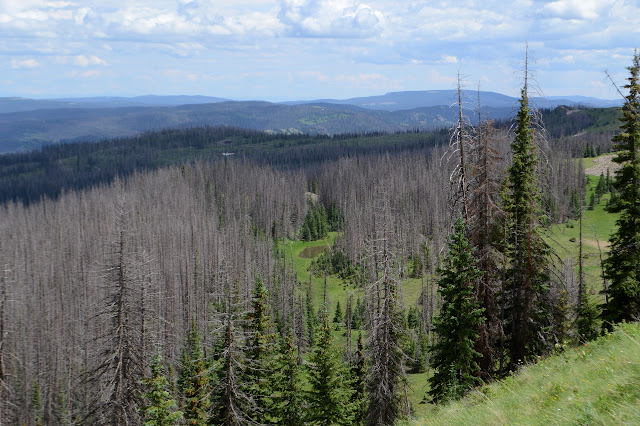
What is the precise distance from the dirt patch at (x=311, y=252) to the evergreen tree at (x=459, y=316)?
113375 millimetres

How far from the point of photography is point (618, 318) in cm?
2608

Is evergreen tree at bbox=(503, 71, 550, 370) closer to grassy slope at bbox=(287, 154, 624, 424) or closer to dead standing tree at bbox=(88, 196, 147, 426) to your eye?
grassy slope at bbox=(287, 154, 624, 424)

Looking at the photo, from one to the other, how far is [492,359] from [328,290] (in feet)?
275

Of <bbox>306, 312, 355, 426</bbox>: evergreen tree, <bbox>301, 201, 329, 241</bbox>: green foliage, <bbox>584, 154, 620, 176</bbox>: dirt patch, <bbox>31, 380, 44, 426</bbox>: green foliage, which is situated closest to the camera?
<bbox>306, 312, 355, 426</bbox>: evergreen tree

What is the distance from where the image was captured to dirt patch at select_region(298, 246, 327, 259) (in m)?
138

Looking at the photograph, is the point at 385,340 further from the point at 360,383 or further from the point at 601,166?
the point at 601,166

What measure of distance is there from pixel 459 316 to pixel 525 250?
5536 mm

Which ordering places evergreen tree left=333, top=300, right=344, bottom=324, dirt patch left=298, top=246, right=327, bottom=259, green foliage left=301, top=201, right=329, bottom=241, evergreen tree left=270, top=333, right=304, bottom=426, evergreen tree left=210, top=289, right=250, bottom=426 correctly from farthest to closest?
green foliage left=301, top=201, right=329, bottom=241 < dirt patch left=298, top=246, right=327, bottom=259 < evergreen tree left=333, top=300, right=344, bottom=324 < evergreen tree left=270, top=333, right=304, bottom=426 < evergreen tree left=210, top=289, right=250, bottom=426

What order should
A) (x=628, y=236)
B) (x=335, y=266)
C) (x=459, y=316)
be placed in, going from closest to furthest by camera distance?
(x=459, y=316) < (x=628, y=236) < (x=335, y=266)

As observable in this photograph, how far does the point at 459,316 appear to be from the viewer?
950 inches

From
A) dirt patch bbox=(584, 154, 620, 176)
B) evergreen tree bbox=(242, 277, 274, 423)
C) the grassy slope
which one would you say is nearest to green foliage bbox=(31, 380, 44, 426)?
the grassy slope

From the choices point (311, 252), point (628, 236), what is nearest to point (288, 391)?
point (628, 236)

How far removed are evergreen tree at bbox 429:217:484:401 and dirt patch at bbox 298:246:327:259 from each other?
372 ft

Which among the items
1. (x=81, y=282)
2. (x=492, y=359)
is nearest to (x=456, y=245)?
(x=492, y=359)
